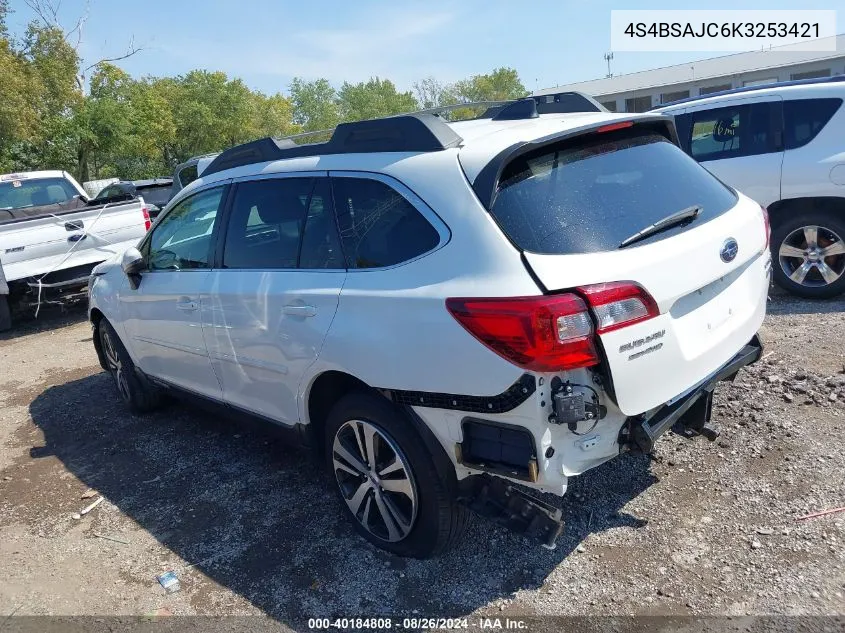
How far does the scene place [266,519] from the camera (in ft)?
12.1

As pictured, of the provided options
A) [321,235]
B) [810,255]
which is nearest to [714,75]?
[810,255]

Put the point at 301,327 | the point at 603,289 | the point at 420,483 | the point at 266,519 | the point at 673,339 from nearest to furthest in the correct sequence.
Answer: the point at 603,289 < the point at 673,339 < the point at 420,483 < the point at 301,327 < the point at 266,519

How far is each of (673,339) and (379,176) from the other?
144 cm

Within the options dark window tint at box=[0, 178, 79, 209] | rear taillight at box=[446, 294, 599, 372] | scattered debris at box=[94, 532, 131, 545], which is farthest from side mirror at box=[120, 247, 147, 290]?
dark window tint at box=[0, 178, 79, 209]

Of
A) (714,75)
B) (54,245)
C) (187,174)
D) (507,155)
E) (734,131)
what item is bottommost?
(54,245)

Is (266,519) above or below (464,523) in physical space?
below

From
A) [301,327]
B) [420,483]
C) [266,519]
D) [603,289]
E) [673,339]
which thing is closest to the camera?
[603,289]

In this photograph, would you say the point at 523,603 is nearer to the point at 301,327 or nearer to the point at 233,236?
the point at 301,327

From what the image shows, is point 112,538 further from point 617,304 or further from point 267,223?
point 617,304

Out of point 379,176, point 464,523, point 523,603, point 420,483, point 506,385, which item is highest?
point 379,176

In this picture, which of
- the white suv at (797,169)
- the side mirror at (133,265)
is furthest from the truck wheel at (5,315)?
the white suv at (797,169)

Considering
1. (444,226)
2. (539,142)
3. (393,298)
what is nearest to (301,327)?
(393,298)

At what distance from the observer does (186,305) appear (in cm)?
415

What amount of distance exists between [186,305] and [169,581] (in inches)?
64.3
